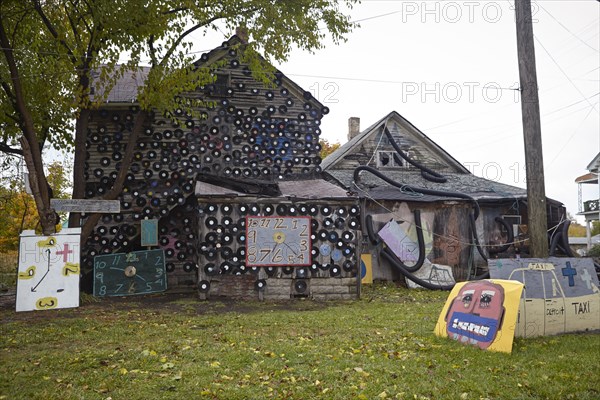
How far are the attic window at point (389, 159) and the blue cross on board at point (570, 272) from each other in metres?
16.3

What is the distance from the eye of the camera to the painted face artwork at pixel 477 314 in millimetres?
8109

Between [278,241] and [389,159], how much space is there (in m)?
12.7

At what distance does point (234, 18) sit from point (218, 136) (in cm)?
462

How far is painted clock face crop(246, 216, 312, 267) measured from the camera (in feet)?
48.2

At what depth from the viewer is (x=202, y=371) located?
6812 millimetres

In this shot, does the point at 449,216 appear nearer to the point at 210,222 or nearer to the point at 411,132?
the point at 411,132

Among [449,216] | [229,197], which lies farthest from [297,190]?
[449,216]

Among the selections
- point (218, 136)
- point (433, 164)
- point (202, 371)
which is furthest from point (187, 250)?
point (433, 164)

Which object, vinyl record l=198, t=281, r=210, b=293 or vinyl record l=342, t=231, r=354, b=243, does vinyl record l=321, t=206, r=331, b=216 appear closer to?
vinyl record l=342, t=231, r=354, b=243

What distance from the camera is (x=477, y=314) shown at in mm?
8469

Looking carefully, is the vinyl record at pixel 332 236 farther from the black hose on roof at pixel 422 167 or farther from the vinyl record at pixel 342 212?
the black hose on roof at pixel 422 167

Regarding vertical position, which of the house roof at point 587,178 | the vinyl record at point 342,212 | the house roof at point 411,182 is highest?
the house roof at point 587,178

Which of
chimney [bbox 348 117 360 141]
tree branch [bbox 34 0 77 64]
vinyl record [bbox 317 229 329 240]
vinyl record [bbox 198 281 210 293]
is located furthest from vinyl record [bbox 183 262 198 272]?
chimney [bbox 348 117 360 141]

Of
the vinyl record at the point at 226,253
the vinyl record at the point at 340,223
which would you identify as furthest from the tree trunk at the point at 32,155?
the vinyl record at the point at 340,223
